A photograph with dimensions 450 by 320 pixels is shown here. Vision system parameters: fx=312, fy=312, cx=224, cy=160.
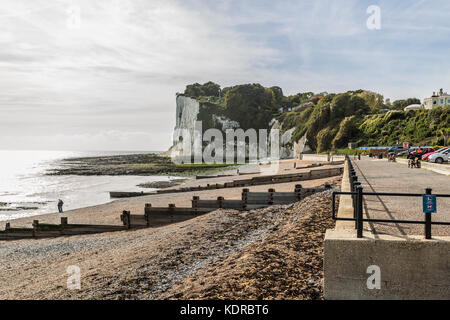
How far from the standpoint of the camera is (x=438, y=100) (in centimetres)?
8894

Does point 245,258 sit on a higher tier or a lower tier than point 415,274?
lower

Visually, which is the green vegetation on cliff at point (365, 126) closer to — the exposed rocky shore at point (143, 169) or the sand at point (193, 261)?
the exposed rocky shore at point (143, 169)

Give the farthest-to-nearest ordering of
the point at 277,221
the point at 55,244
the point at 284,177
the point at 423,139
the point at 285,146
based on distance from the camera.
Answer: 1. the point at 285,146
2. the point at 423,139
3. the point at 284,177
4. the point at 55,244
5. the point at 277,221

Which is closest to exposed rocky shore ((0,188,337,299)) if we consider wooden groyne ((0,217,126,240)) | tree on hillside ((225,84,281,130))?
wooden groyne ((0,217,126,240))

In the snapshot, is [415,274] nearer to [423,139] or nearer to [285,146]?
[423,139]

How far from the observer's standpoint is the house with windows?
289ft

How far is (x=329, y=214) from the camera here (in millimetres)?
11648

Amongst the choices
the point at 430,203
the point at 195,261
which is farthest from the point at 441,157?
the point at 195,261

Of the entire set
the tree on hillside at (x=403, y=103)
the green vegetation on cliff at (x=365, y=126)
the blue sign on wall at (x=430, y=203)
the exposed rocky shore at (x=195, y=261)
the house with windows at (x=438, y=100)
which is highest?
the tree on hillside at (x=403, y=103)

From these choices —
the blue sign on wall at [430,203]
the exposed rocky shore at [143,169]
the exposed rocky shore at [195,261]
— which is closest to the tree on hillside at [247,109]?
the exposed rocky shore at [143,169]

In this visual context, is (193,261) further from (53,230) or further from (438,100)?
(438,100)

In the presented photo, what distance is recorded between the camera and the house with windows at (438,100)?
8819 cm

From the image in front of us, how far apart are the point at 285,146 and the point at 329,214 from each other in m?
118

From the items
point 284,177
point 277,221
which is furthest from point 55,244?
point 284,177
